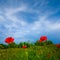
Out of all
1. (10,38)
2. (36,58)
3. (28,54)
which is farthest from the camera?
(10,38)

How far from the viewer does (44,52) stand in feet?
19.2

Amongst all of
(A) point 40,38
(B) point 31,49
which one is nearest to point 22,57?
(B) point 31,49

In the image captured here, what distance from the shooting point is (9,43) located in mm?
5980

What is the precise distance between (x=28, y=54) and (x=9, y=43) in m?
0.73

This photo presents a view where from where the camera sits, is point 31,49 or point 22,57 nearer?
point 22,57

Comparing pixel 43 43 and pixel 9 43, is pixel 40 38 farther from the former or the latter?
pixel 9 43

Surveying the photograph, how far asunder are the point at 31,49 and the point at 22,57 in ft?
2.09

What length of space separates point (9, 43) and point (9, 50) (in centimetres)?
31

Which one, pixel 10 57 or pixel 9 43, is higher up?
pixel 9 43

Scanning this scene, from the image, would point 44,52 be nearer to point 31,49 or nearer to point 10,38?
point 31,49

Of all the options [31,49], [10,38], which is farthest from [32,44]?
[10,38]

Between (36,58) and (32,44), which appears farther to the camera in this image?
(32,44)

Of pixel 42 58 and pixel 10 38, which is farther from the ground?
pixel 10 38

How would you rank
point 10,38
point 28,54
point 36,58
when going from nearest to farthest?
point 36,58, point 28,54, point 10,38
